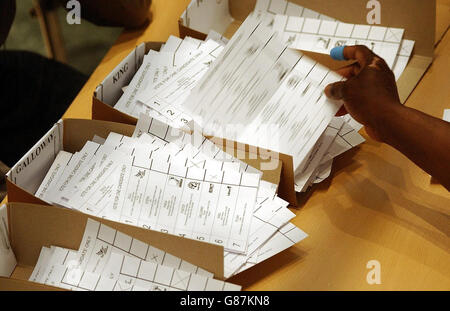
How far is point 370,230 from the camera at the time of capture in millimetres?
1288

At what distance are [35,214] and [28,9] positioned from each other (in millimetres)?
2352

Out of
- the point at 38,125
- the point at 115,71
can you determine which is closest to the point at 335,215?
the point at 115,71

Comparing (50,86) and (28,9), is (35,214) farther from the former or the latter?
(28,9)

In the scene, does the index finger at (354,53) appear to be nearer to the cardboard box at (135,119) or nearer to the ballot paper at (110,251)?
the cardboard box at (135,119)

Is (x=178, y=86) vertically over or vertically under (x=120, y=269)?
over

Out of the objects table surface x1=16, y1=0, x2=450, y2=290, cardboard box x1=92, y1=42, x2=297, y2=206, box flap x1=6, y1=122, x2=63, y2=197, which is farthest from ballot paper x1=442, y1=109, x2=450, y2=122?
box flap x1=6, y1=122, x2=63, y2=197

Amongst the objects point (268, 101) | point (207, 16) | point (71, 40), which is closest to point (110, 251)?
point (268, 101)

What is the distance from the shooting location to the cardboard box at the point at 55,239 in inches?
43.6

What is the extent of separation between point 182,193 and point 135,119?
0.81 feet

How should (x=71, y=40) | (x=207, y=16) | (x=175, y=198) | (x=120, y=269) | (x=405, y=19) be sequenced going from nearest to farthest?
(x=120, y=269)
(x=175, y=198)
(x=405, y=19)
(x=207, y=16)
(x=71, y=40)

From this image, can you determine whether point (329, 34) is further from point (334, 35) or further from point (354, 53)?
point (354, 53)

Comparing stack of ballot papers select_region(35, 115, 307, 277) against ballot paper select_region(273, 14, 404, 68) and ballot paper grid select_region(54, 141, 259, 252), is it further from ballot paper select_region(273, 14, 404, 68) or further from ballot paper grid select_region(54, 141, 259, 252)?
ballot paper select_region(273, 14, 404, 68)

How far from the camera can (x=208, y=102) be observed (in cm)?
127

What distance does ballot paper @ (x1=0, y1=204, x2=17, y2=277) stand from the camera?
47.5 inches
